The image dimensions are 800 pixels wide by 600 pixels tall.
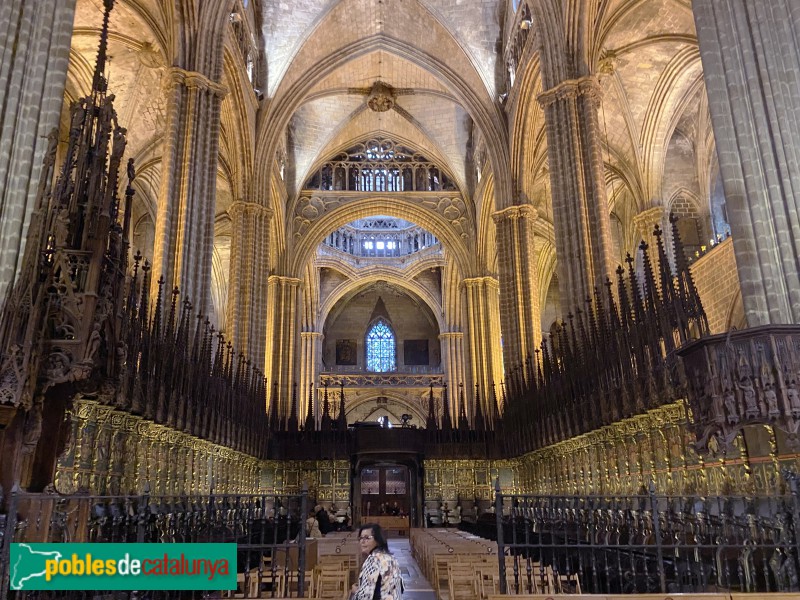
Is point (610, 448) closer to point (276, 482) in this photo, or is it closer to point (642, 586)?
point (642, 586)

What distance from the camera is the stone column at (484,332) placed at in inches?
967

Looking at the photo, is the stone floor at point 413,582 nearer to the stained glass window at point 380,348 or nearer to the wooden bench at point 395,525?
the wooden bench at point 395,525

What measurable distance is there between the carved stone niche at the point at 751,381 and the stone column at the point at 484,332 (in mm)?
17485

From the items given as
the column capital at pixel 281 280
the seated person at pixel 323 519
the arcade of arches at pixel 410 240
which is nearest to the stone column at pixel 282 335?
the column capital at pixel 281 280

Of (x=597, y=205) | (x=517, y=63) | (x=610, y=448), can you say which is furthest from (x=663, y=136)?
(x=610, y=448)

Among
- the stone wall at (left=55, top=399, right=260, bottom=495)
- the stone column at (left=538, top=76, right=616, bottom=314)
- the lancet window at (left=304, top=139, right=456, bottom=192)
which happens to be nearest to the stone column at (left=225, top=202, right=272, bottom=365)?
the stone wall at (left=55, top=399, right=260, bottom=495)

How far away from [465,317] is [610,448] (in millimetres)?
15573

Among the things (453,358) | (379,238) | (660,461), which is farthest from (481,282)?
(660,461)

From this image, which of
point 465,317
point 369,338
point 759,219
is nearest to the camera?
point 759,219

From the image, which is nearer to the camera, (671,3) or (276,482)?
(671,3)

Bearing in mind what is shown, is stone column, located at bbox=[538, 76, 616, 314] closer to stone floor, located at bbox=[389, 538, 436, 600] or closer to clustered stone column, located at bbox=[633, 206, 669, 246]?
stone floor, located at bbox=[389, 538, 436, 600]

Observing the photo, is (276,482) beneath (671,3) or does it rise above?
beneath

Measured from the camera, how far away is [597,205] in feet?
44.5

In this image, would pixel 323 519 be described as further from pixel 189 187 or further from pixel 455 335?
pixel 455 335
